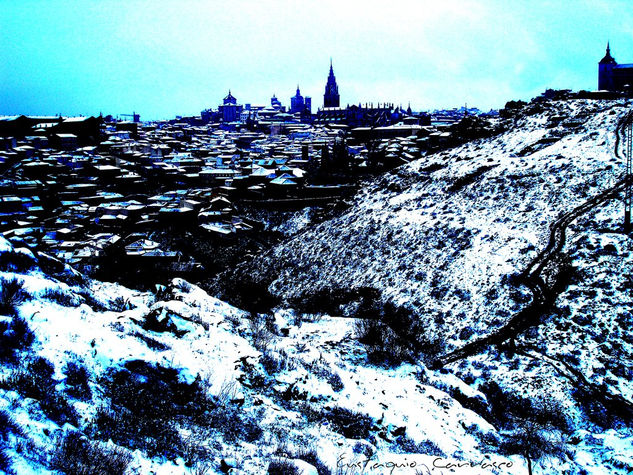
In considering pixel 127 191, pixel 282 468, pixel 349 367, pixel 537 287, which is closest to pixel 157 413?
pixel 282 468

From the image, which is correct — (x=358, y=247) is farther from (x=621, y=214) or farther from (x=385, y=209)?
(x=621, y=214)

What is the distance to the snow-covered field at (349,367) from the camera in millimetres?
6688

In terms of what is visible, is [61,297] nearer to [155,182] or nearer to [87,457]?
[87,457]

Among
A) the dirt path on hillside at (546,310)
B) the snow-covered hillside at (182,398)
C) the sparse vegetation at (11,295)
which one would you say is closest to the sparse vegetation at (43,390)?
the snow-covered hillside at (182,398)

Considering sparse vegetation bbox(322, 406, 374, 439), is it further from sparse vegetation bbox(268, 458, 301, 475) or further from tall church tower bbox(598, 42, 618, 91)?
tall church tower bbox(598, 42, 618, 91)

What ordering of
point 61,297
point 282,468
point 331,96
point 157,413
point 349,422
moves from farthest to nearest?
point 331,96 < point 61,297 < point 349,422 < point 157,413 < point 282,468

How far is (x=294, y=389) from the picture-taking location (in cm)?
991

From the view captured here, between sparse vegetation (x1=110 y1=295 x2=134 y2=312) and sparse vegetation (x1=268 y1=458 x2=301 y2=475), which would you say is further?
sparse vegetation (x1=110 y1=295 x2=134 y2=312)

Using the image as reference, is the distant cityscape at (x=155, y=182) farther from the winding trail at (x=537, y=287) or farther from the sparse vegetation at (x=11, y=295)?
the winding trail at (x=537, y=287)

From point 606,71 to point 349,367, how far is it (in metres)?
125

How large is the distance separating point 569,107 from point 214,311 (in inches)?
1236

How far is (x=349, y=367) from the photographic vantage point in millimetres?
12734

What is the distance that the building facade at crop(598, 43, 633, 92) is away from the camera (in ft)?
336

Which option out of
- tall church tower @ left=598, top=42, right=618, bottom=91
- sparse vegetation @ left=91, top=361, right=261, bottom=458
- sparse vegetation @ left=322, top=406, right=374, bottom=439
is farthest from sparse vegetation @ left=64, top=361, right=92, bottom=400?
tall church tower @ left=598, top=42, right=618, bottom=91
